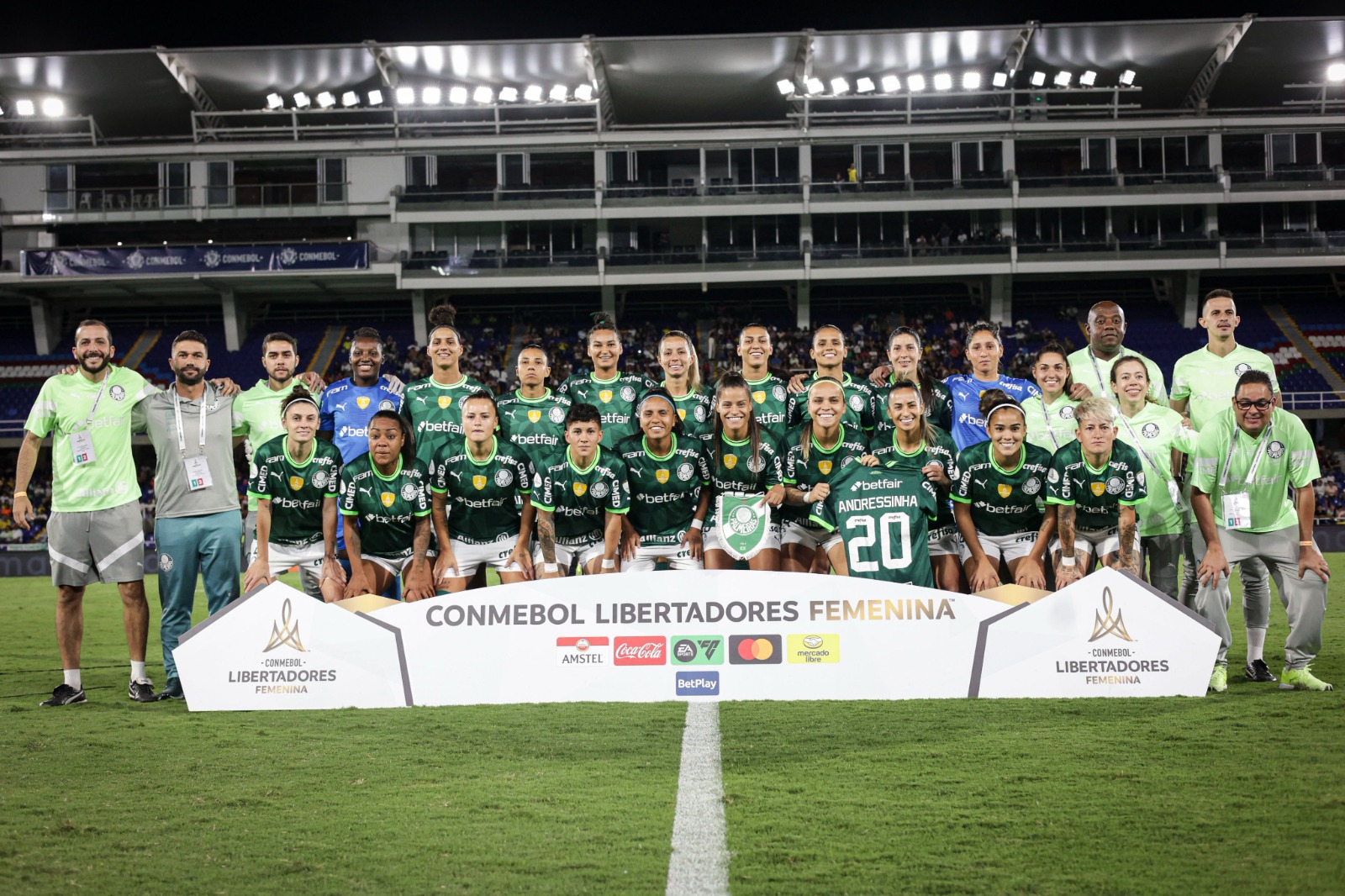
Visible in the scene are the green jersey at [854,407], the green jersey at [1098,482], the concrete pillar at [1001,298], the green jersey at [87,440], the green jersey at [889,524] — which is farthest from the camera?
the concrete pillar at [1001,298]

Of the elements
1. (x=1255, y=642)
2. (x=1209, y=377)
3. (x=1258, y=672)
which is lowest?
(x=1258, y=672)

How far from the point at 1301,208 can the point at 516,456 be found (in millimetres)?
33015

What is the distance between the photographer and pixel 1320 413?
27.5m

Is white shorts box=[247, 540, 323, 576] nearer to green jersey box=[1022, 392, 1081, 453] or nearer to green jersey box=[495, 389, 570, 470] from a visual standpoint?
green jersey box=[495, 389, 570, 470]

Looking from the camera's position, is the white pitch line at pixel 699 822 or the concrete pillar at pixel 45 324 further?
the concrete pillar at pixel 45 324

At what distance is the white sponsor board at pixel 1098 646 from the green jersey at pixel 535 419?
11.3 feet

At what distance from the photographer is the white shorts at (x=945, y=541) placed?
23.5 ft

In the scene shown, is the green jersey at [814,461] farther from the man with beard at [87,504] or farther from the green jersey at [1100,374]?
the man with beard at [87,504]

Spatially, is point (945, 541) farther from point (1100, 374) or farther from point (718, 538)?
point (1100, 374)

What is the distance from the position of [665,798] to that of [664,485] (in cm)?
304

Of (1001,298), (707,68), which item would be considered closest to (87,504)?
(707,68)

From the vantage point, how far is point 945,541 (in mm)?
7199

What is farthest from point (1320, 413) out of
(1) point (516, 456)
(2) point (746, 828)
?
(2) point (746, 828)

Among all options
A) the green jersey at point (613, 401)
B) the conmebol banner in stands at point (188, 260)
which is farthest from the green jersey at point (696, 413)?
the conmebol banner in stands at point (188, 260)
